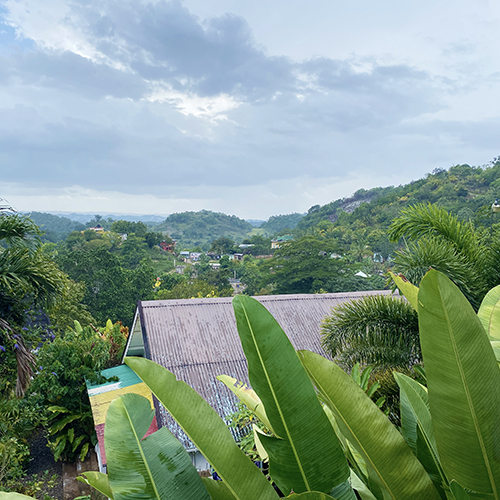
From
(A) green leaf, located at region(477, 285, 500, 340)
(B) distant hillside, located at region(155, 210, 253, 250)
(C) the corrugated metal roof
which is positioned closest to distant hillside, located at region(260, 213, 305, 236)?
(B) distant hillside, located at region(155, 210, 253, 250)

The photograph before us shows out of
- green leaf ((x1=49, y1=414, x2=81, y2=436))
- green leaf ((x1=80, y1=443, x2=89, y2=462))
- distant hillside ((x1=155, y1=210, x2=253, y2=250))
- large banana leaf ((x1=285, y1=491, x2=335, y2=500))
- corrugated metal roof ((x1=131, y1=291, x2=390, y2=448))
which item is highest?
distant hillside ((x1=155, y1=210, x2=253, y2=250))

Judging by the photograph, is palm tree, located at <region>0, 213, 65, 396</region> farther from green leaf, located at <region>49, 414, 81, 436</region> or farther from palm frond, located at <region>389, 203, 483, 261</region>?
palm frond, located at <region>389, 203, 483, 261</region>

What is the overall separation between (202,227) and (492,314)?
11861 centimetres

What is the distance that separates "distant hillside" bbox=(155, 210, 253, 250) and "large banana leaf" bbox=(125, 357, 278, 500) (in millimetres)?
104786

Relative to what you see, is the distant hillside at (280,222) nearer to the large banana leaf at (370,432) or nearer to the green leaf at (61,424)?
the green leaf at (61,424)

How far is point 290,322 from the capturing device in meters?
8.77

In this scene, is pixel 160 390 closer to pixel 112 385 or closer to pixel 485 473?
pixel 485 473

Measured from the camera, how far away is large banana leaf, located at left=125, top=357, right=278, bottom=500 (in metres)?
0.73

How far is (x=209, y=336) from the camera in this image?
26.8 ft

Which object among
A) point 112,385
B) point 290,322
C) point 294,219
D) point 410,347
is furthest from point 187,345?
point 294,219

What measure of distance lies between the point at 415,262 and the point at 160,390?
490 cm

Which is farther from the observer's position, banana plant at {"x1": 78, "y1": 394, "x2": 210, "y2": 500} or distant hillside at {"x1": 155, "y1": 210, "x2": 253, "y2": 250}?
distant hillside at {"x1": 155, "y1": 210, "x2": 253, "y2": 250}

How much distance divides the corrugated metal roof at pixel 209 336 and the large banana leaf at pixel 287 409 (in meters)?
6.19

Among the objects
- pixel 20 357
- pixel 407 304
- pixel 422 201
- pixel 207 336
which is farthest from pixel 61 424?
pixel 422 201
